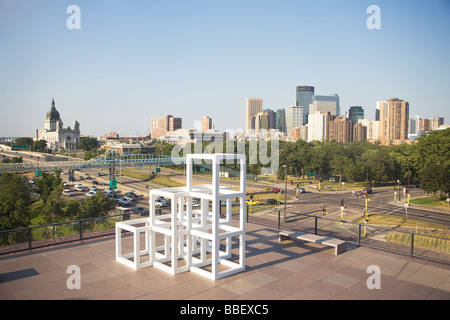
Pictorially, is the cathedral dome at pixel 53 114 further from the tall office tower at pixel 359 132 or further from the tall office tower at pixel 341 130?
the tall office tower at pixel 359 132

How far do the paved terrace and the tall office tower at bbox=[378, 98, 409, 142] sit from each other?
529 feet

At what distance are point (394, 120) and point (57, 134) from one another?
543 feet

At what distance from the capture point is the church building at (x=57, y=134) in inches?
7092

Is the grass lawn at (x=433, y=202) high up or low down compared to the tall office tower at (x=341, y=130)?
down

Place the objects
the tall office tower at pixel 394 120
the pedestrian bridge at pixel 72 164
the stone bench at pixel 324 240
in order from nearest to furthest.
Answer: the stone bench at pixel 324 240 → the pedestrian bridge at pixel 72 164 → the tall office tower at pixel 394 120

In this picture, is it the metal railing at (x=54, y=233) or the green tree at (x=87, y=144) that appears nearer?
the metal railing at (x=54, y=233)

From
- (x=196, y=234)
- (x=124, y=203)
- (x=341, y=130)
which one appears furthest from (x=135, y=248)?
(x=341, y=130)

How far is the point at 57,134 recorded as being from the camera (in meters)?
180

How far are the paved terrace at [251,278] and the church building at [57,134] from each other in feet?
589

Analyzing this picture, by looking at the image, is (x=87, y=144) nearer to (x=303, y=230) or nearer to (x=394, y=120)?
(x=394, y=120)

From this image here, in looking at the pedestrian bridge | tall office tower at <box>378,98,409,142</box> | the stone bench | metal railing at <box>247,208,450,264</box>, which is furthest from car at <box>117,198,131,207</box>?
tall office tower at <box>378,98,409,142</box>

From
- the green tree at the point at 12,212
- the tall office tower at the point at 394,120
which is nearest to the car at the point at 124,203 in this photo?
the green tree at the point at 12,212

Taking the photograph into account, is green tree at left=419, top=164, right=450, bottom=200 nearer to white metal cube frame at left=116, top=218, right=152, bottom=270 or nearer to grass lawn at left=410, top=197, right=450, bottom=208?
grass lawn at left=410, top=197, right=450, bottom=208
